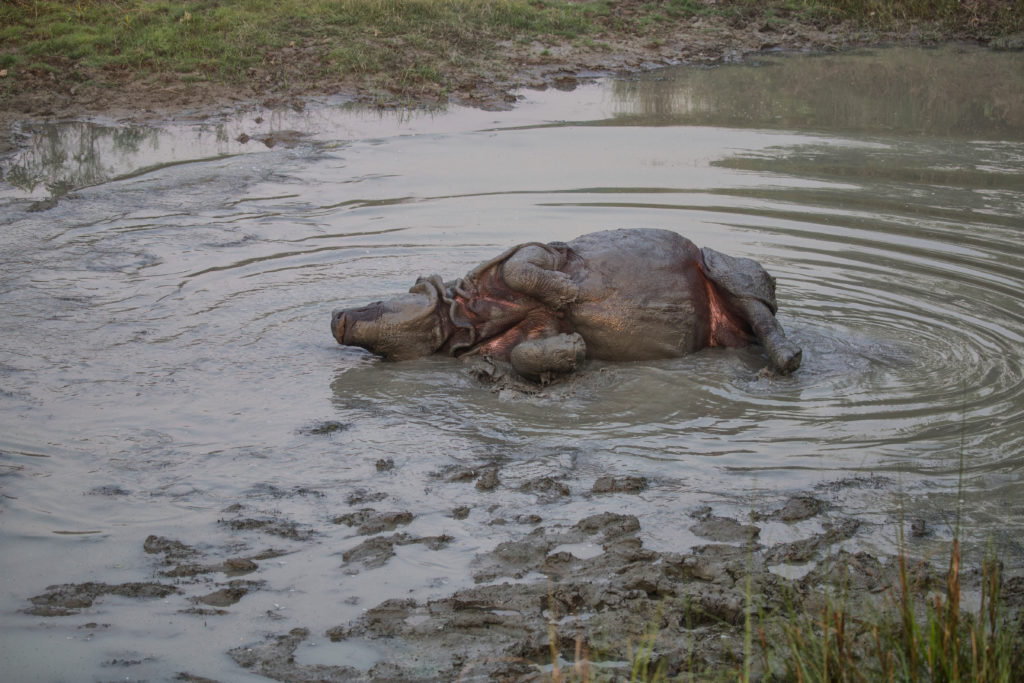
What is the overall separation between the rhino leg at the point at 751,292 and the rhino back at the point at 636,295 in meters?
0.13

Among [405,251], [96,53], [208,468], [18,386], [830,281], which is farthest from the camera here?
[96,53]

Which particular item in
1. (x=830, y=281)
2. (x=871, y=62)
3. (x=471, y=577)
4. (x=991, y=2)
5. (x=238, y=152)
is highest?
(x=991, y=2)

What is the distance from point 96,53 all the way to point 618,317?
39.7 feet

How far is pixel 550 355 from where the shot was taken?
6.12m

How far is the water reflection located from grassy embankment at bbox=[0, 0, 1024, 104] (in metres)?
2.46

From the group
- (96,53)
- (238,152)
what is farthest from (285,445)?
(96,53)

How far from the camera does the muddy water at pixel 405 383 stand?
425 centimetres

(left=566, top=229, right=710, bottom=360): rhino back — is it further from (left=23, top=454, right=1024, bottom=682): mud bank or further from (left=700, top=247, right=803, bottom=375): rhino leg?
(left=23, top=454, right=1024, bottom=682): mud bank

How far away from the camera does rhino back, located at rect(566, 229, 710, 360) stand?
20.6 ft

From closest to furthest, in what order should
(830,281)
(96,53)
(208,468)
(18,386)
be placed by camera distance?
(208,468), (18,386), (830,281), (96,53)

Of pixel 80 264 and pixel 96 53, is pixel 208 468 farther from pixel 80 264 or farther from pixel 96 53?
pixel 96 53

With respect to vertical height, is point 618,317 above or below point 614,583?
above

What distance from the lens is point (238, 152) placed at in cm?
1234

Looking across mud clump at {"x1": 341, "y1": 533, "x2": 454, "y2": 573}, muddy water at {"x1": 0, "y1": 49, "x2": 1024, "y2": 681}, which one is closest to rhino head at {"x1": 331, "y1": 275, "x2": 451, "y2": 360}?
muddy water at {"x1": 0, "y1": 49, "x2": 1024, "y2": 681}
